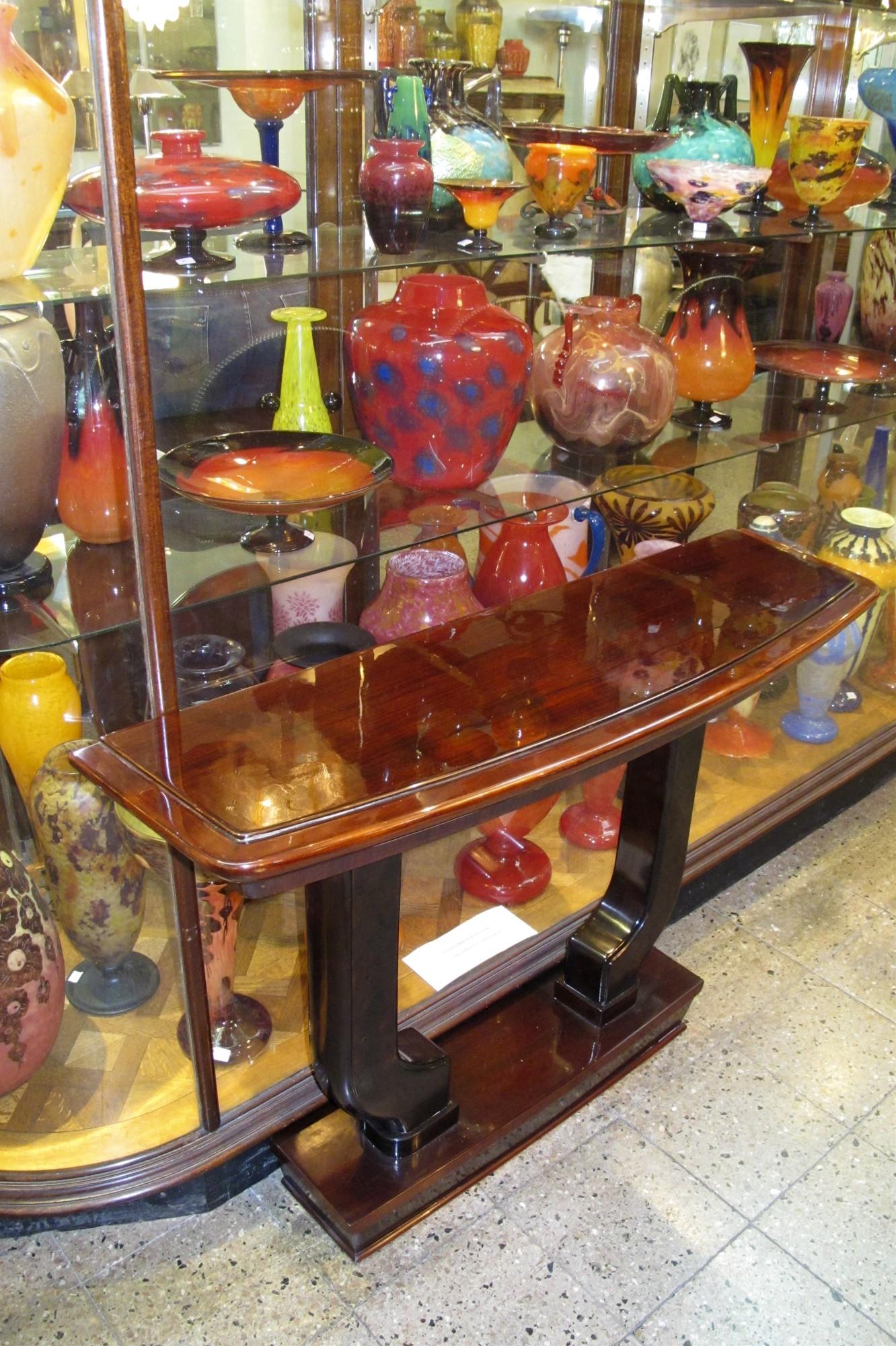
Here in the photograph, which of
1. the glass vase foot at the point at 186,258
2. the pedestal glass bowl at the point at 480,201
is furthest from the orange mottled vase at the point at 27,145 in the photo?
the pedestal glass bowl at the point at 480,201

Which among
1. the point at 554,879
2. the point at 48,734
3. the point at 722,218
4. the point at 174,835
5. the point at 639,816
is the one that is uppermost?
the point at 722,218

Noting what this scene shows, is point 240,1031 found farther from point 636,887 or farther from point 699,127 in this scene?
point 699,127

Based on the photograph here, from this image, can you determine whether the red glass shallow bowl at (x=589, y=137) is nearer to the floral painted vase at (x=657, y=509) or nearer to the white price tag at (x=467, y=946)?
the floral painted vase at (x=657, y=509)

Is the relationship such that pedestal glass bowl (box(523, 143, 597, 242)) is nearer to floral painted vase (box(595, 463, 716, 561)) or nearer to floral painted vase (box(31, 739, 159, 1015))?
floral painted vase (box(595, 463, 716, 561))

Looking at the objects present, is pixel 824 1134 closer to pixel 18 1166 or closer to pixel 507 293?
pixel 18 1166

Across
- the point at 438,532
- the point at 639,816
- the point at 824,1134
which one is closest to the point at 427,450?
the point at 438,532

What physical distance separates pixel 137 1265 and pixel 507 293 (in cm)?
140

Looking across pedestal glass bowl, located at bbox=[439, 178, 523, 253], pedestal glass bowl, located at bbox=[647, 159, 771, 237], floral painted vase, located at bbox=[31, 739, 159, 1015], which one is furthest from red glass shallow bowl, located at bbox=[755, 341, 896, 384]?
floral painted vase, located at bbox=[31, 739, 159, 1015]

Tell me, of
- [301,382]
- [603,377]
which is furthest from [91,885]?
[603,377]

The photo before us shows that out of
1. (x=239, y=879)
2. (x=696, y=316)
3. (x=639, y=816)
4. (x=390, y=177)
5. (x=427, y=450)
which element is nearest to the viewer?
(x=239, y=879)

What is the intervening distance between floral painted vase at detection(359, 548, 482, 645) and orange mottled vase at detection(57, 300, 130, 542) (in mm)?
403

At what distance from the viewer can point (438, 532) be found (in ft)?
4.20

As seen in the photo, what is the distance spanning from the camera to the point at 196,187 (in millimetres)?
1005

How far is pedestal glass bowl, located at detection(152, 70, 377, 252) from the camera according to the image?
112cm
